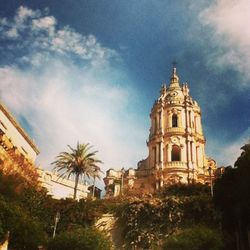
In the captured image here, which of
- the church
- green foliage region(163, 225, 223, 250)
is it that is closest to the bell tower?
the church

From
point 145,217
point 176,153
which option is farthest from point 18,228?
point 176,153

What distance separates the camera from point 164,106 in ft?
188

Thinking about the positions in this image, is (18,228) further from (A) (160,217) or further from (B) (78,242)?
(A) (160,217)

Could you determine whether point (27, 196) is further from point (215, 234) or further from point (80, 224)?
point (215, 234)

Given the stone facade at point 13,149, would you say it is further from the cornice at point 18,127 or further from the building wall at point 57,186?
the building wall at point 57,186

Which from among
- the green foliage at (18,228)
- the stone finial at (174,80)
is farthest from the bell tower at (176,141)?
the green foliage at (18,228)

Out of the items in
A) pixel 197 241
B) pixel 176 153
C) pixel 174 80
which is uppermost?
pixel 174 80

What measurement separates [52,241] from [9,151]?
15.7 meters

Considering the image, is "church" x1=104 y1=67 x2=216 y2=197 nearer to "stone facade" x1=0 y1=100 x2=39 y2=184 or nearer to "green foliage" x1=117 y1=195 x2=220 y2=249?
"green foliage" x1=117 y1=195 x2=220 y2=249

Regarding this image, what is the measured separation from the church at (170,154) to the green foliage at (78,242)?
20227 mm

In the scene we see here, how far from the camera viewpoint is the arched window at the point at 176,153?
53.1 m

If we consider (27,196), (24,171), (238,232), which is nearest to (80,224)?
→ (27,196)

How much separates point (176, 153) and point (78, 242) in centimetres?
3137

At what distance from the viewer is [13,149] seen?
130 ft
